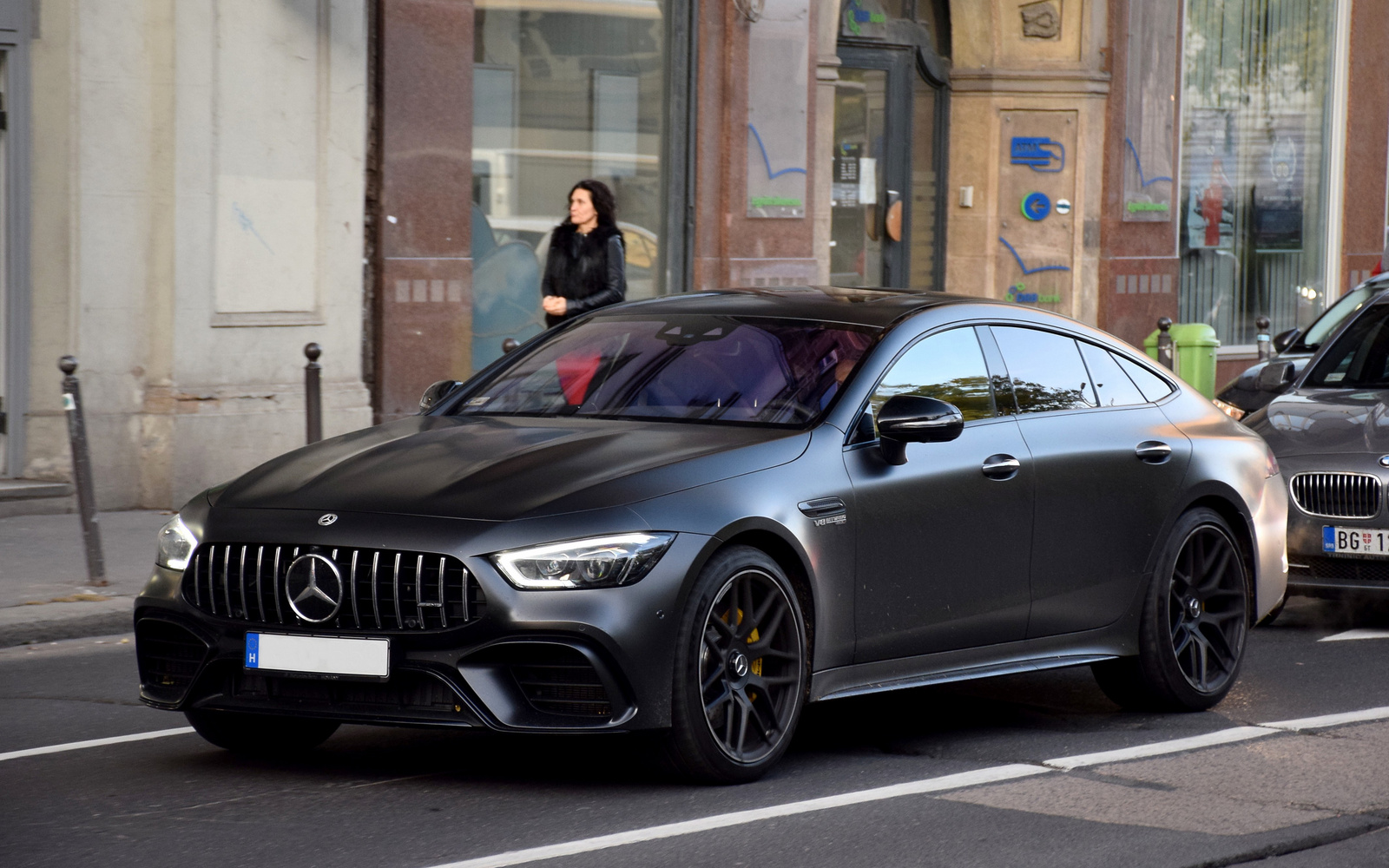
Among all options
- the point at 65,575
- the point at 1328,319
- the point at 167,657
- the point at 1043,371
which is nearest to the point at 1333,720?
the point at 1043,371

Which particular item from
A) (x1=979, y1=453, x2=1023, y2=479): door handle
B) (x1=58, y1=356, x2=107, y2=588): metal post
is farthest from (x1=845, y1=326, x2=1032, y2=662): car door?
(x1=58, y1=356, x2=107, y2=588): metal post

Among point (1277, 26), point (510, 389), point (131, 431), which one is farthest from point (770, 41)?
point (510, 389)

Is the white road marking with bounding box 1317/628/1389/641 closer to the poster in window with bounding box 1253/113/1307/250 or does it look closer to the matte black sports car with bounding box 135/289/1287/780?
the matte black sports car with bounding box 135/289/1287/780

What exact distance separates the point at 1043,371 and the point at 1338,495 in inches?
115

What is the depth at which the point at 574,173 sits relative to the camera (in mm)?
15914

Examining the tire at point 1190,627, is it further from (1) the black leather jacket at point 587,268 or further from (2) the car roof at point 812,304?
(1) the black leather jacket at point 587,268

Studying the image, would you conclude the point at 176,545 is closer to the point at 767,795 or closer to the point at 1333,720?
the point at 767,795

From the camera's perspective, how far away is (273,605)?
215 inches

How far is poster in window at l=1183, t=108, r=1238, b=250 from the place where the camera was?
21484mm

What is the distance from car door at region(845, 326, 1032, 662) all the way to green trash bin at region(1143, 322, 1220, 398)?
501 inches

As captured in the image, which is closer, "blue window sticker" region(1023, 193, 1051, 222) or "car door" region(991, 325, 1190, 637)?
"car door" region(991, 325, 1190, 637)

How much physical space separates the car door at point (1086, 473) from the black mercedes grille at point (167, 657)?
2772 millimetres

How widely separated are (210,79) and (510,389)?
676 centimetres

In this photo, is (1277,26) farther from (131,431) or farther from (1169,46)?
(131,431)
